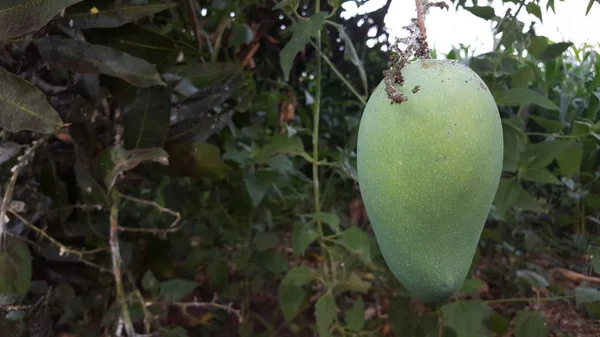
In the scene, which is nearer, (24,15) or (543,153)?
(24,15)

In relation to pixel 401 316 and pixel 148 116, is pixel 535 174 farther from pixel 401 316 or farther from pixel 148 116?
pixel 148 116

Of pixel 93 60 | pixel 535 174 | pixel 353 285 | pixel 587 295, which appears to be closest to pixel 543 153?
pixel 535 174

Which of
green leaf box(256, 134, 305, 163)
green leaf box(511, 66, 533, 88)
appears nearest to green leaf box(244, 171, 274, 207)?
green leaf box(256, 134, 305, 163)

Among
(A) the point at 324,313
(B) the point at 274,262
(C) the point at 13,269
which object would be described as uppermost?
(C) the point at 13,269

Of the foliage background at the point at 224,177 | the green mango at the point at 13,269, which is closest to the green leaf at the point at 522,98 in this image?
the foliage background at the point at 224,177

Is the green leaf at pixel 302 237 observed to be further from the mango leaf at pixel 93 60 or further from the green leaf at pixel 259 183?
the mango leaf at pixel 93 60

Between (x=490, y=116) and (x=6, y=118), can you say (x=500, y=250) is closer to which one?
(x=490, y=116)

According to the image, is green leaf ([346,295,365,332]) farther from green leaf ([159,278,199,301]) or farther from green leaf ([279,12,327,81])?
green leaf ([279,12,327,81])
